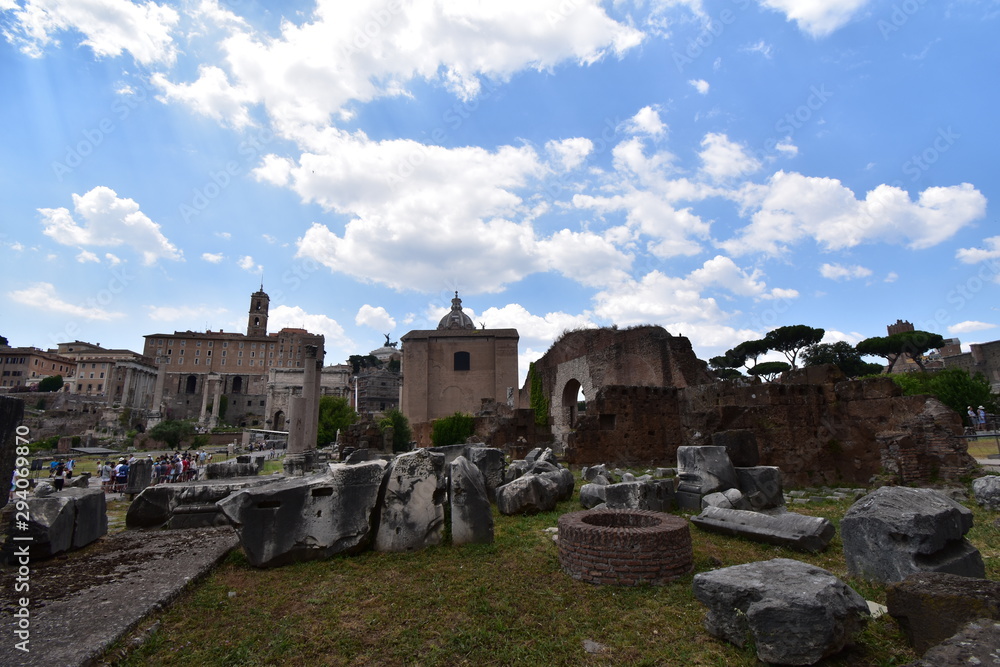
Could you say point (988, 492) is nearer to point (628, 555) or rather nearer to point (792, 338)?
point (628, 555)

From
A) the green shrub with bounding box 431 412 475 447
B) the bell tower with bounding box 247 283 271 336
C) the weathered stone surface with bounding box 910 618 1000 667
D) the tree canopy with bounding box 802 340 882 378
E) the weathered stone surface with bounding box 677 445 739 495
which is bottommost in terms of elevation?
the weathered stone surface with bounding box 910 618 1000 667

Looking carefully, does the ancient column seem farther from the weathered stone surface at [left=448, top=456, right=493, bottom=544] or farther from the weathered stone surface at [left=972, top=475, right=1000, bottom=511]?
the weathered stone surface at [left=972, top=475, right=1000, bottom=511]

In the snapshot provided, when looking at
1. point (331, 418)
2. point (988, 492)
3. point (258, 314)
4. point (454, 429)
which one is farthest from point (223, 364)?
point (988, 492)

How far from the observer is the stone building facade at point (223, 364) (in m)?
78.0

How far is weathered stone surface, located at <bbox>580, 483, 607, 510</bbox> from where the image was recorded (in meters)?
7.26

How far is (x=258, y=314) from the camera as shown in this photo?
89750 mm

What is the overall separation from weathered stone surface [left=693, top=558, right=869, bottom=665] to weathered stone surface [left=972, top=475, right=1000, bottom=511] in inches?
225

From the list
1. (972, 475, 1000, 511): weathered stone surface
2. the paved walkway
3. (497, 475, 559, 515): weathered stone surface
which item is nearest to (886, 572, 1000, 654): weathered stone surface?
the paved walkway

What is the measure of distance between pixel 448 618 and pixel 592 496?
14.8 feet

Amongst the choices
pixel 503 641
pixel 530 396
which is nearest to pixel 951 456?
pixel 503 641

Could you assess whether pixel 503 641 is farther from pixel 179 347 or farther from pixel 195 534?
pixel 179 347

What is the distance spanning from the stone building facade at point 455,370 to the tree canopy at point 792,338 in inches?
861

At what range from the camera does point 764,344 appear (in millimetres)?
39969

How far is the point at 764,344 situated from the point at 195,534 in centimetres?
4286
